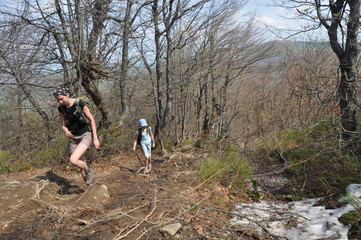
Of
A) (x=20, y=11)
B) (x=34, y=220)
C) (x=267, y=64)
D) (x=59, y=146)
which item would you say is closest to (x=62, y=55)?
(x=20, y=11)

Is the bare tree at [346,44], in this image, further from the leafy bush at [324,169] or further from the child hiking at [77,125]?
the child hiking at [77,125]

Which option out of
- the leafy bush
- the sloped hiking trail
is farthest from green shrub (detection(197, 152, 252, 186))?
the leafy bush

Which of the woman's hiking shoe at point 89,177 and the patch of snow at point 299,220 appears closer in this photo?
the patch of snow at point 299,220

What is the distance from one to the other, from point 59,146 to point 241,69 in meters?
7.29

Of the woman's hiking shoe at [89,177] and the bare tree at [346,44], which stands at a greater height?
the bare tree at [346,44]

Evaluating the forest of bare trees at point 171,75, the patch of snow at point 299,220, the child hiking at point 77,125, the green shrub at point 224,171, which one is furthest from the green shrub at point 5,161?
the patch of snow at point 299,220

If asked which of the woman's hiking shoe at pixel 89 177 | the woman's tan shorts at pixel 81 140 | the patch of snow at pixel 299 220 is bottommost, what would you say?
the patch of snow at pixel 299 220

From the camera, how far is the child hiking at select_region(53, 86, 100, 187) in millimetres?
4320

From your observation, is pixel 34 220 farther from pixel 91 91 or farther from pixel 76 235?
pixel 91 91

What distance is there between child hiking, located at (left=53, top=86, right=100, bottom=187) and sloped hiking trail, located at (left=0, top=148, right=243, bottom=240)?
66 cm

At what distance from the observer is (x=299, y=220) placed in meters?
3.84

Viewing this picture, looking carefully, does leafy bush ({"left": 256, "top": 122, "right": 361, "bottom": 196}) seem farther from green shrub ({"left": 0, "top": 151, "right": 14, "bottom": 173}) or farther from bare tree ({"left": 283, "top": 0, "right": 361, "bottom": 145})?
green shrub ({"left": 0, "top": 151, "right": 14, "bottom": 173})

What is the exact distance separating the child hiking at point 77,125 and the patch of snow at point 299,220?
2.56m

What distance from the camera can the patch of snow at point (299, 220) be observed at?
3.38 meters
